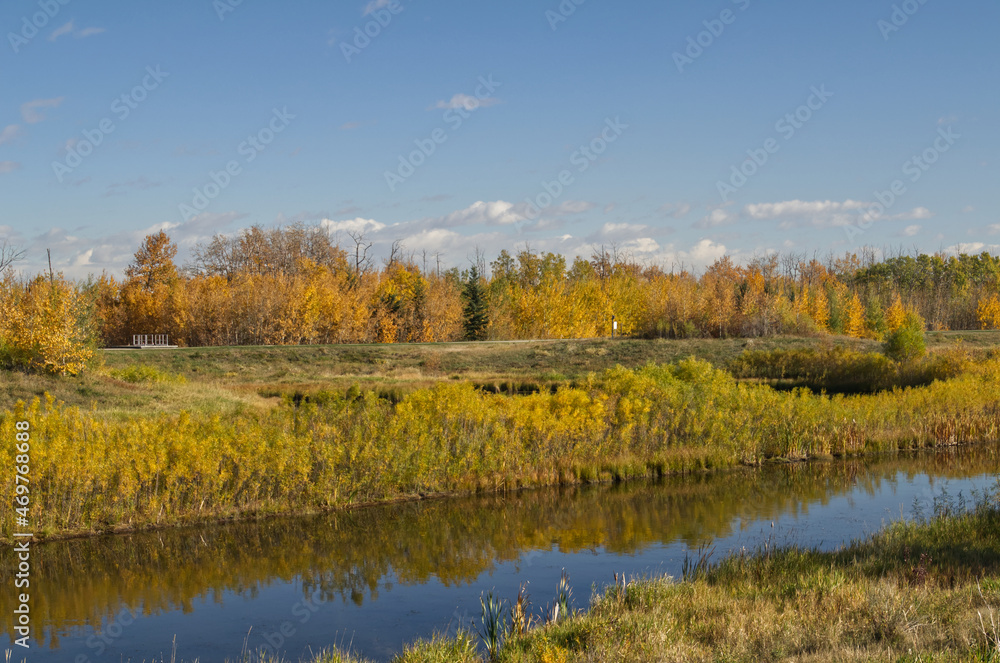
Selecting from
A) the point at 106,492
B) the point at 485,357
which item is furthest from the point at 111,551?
the point at 485,357

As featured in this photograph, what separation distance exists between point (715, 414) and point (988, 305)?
283 feet

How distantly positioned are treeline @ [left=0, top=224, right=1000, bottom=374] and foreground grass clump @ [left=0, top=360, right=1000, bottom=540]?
4164 centimetres

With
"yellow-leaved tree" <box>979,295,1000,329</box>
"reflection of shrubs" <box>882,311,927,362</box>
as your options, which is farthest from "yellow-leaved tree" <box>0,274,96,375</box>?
"yellow-leaved tree" <box>979,295,1000,329</box>

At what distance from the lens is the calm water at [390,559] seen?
10859 millimetres

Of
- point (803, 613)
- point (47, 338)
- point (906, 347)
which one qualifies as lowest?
point (803, 613)

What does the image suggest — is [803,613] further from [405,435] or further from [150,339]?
[150,339]

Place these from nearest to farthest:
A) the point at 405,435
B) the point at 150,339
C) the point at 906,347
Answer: the point at 405,435, the point at 906,347, the point at 150,339

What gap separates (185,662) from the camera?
9.72 meters

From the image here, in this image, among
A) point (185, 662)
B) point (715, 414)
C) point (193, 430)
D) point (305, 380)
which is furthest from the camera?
point (305, 380)

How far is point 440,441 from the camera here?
59.8 feet

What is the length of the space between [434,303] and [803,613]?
7027 cm

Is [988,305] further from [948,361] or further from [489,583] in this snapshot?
[489,583]

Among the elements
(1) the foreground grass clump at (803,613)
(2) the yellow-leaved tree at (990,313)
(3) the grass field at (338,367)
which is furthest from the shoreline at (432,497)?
(2) the yellow-leaved tree at (990,313)

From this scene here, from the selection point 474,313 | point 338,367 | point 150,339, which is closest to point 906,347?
point 338,367
